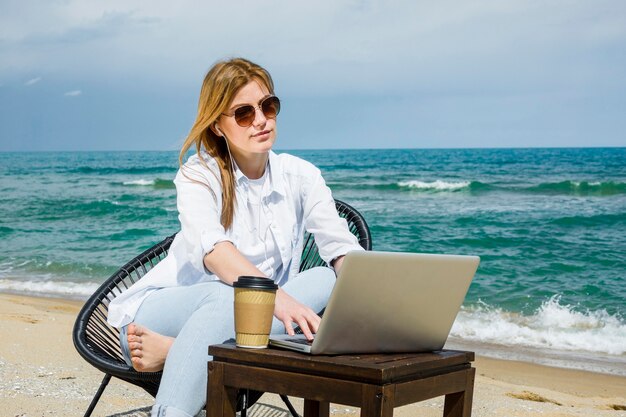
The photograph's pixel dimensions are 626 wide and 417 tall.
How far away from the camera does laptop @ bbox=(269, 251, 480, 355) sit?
1789mm

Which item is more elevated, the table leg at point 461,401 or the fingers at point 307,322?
the fingers at point 307,322

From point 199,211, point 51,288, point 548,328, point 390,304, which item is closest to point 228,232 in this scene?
point 199,211

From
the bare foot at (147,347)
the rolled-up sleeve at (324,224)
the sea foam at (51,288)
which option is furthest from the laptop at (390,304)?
the sea foam at (51,288)

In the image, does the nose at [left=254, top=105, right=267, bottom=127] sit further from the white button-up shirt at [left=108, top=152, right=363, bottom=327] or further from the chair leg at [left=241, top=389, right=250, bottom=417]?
the chair leg at [left=241, top=389, right=250, bottom=417]

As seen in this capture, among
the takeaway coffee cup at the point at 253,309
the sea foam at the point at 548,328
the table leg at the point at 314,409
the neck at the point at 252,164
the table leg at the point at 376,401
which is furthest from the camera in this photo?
the sea foam at the point at 548,328

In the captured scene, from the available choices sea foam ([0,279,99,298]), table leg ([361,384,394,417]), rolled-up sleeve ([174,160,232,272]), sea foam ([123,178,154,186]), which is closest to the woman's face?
rolled-up sleeve ([174,160,232,272])

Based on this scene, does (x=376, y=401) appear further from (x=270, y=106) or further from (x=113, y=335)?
(x=113, y=335)

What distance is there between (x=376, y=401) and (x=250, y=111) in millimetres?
1132

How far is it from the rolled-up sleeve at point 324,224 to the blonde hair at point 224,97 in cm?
29

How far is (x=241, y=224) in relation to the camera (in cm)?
266

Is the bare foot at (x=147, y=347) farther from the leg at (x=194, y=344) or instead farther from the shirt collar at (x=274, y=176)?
the shirt collar at (x=274, y=176)

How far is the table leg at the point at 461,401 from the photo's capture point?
81.4 inches

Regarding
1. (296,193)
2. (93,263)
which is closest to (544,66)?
(93,263)

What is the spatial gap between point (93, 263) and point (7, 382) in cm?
750
